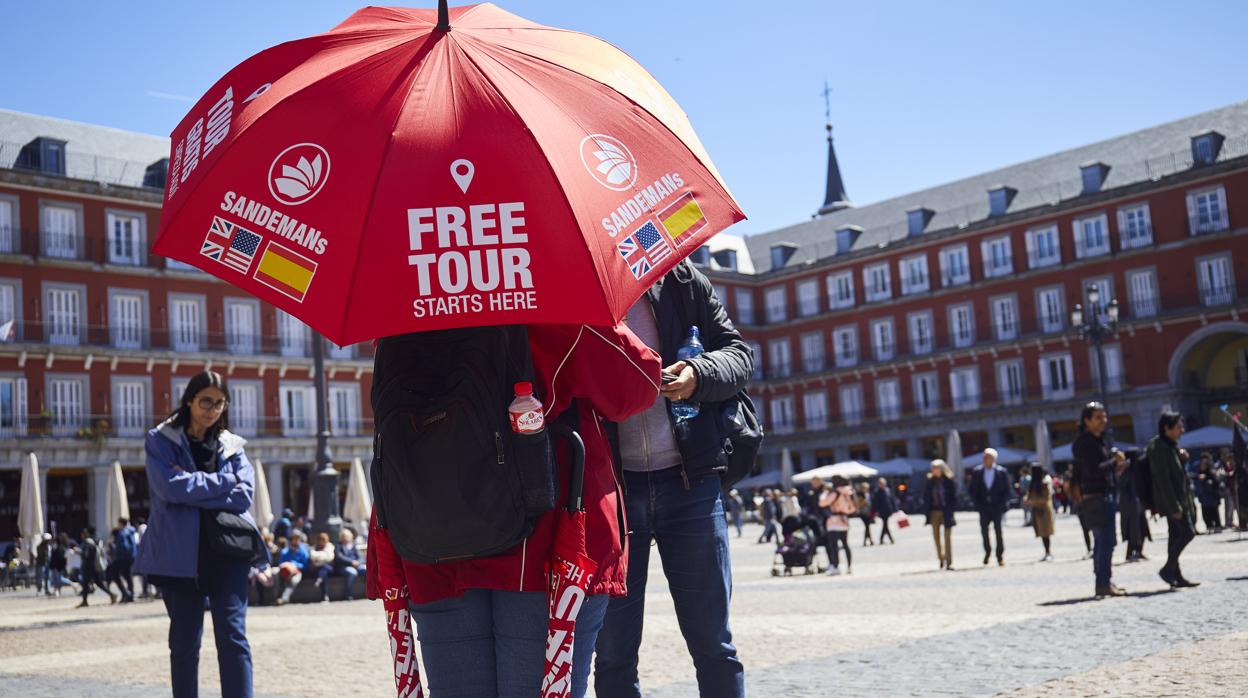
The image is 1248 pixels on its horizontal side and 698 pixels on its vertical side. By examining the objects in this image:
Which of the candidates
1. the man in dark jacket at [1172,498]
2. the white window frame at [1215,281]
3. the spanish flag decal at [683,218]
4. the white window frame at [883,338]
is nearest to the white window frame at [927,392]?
the white window frame at [883,338]

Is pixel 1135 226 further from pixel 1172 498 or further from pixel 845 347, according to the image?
pixel 1172 498

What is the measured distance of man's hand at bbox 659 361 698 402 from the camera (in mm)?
3240

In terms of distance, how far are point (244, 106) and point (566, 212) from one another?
0.84 m

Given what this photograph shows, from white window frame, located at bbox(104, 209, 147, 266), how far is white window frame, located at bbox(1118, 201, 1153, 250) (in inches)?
1463

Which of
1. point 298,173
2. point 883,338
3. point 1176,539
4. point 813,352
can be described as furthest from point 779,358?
point 298,173

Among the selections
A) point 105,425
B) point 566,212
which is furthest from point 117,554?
point 566,212

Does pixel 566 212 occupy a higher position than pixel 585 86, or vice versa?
pixel 585 86

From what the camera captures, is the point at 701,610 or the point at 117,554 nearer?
the point at 701,610

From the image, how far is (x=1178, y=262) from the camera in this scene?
154 feet

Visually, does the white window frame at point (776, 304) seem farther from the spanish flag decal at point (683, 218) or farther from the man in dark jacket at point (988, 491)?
the spanish flag decal at point (683, 218)

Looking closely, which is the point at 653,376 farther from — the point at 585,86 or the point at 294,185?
the point at 294,185

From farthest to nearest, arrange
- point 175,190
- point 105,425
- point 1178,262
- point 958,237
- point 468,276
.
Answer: point 958,237 → point 1178,262 → point 105,425 → point 175,190 → point 468,276

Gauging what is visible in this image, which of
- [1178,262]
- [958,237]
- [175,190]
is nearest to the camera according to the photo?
[175,190]

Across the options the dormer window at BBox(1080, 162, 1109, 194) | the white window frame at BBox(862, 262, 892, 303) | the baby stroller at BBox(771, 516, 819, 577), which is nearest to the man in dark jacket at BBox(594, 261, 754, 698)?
the baby stroller at BBox(771, 516, 819, 577)
